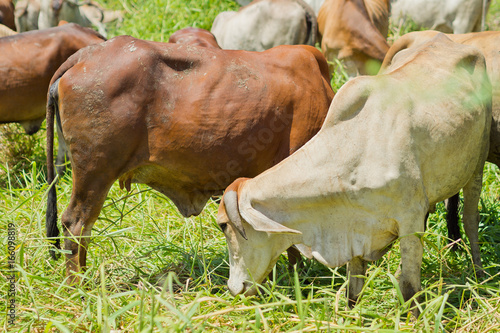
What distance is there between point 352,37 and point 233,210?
427 cm

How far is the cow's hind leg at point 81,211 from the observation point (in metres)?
3.53

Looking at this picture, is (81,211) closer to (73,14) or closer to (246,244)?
(246,244)

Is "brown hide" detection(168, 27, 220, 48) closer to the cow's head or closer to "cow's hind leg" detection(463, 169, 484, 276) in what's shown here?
the cow's head

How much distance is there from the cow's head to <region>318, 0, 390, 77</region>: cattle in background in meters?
3.65

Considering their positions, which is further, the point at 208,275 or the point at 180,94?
the point at 208,275

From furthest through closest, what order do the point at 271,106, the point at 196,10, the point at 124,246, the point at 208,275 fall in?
the point at 196,10 → the point at 124,246 → the point at 208,275 → the point at 271,106

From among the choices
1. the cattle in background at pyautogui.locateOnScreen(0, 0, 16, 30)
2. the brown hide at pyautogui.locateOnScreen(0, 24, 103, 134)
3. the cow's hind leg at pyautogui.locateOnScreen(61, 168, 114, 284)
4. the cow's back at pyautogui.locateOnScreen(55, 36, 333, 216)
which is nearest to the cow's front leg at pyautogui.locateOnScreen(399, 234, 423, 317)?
the cow's back at pyautogui.locateOnScreen(55, 36, 333, 216)

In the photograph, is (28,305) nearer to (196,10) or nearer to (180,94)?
(180,94)

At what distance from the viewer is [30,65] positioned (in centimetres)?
565

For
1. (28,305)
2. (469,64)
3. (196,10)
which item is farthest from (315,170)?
(196,10)

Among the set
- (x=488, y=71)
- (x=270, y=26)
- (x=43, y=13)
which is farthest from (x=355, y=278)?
(x=43, y=13)

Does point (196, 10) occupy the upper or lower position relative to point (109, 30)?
upper

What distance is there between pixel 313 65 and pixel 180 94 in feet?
3.08

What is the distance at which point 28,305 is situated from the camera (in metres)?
3.38
